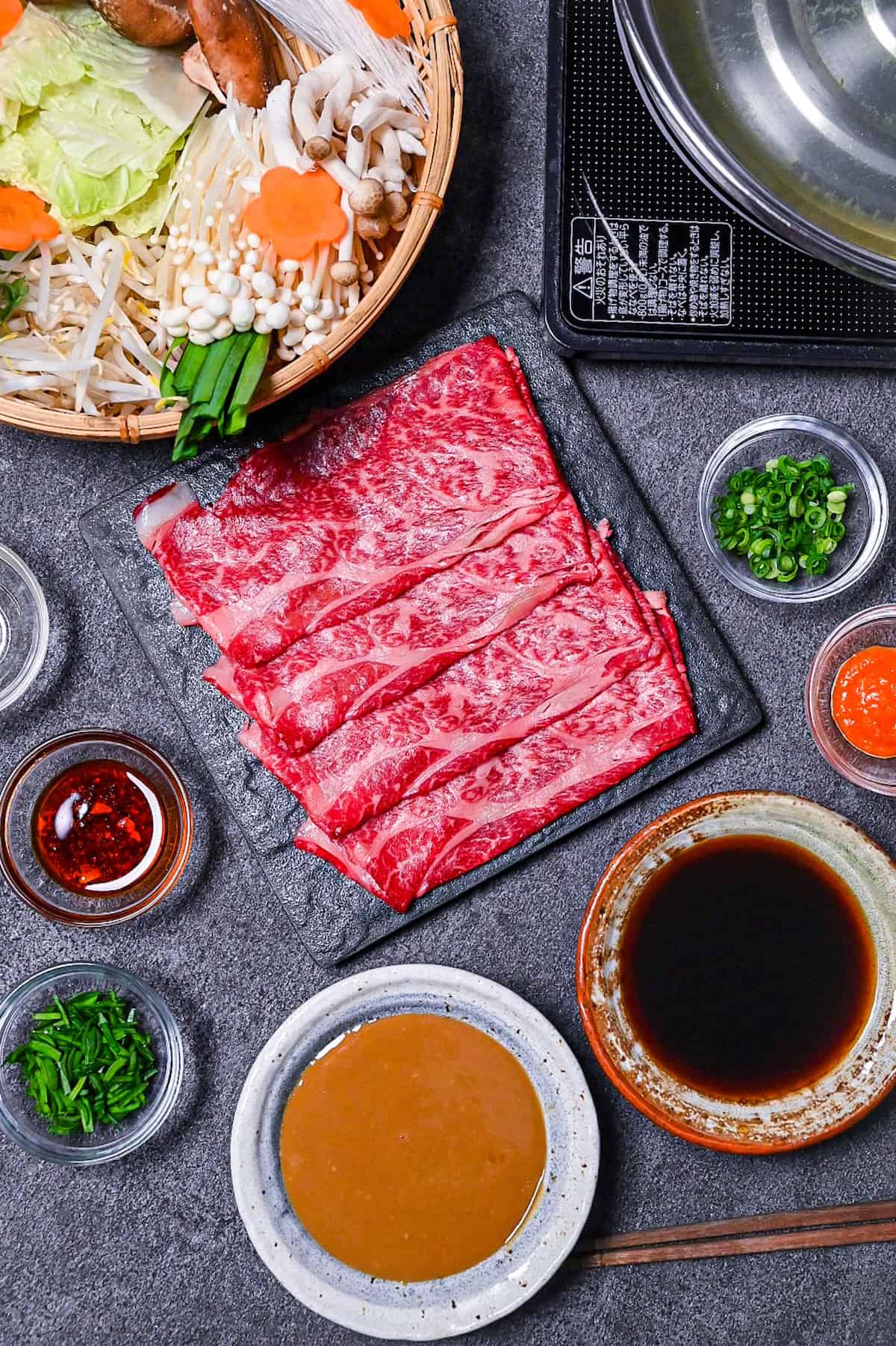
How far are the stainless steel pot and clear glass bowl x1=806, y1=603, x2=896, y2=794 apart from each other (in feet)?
5.44

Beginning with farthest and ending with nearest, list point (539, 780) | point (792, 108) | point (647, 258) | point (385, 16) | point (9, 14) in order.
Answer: point (539, 780)
point (647, 258)
point (385, 16)
point (9, 14)
point (792, 108)

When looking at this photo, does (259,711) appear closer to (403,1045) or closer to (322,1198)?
(403,1045)

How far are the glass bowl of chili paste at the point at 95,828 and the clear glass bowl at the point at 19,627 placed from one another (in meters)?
0.15

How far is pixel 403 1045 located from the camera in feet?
7.32

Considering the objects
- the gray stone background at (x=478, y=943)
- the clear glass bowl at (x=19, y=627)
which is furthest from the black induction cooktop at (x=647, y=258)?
the clear glass bowl at (x=19, y=627)

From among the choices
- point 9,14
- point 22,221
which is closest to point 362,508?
point 22,221

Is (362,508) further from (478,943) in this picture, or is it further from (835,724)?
(835,724)

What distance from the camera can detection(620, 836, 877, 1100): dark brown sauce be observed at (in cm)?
225

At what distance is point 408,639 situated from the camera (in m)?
2.25

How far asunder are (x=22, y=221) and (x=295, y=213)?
1.66 feet

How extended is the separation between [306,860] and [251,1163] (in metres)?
0.61

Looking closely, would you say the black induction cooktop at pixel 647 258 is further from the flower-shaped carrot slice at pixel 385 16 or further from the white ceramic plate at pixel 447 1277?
the white ceramic plate at pixel 447 1277

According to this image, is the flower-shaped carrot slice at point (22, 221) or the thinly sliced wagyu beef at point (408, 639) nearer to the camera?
the flower-shaped carrot slice at point (22, 221)

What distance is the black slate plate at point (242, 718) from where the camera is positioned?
228cm
